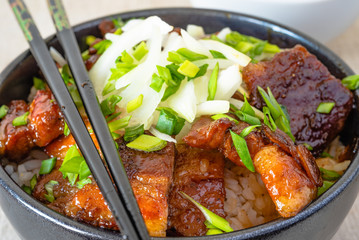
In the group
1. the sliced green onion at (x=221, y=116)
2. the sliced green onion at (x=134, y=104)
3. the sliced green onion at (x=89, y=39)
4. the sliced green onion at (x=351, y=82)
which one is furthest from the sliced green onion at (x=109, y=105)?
the sliced green onion at (x=351, y=82)

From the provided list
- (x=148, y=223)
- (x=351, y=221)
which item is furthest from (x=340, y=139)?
(x=148, y=223)

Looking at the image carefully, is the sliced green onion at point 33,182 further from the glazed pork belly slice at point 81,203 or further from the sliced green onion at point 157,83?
the sliced green onion at point 157,83

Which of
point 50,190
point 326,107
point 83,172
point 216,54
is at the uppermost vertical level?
point 216,54

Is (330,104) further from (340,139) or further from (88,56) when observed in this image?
(88,56)

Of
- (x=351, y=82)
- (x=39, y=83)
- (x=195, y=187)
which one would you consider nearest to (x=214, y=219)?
(x=195, y=187)

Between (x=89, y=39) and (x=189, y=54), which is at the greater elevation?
(x=189, y=54)

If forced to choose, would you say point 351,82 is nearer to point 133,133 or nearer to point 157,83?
point 157,83

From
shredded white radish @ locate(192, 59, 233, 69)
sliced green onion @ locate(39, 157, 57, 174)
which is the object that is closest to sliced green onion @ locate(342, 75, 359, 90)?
shredded white radish @ locate(192, 59, 233, 69)

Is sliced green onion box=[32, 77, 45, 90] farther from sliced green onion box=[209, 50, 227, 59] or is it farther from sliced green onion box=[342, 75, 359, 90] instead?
sliced green onion box=[342, 75, 359, 90]
